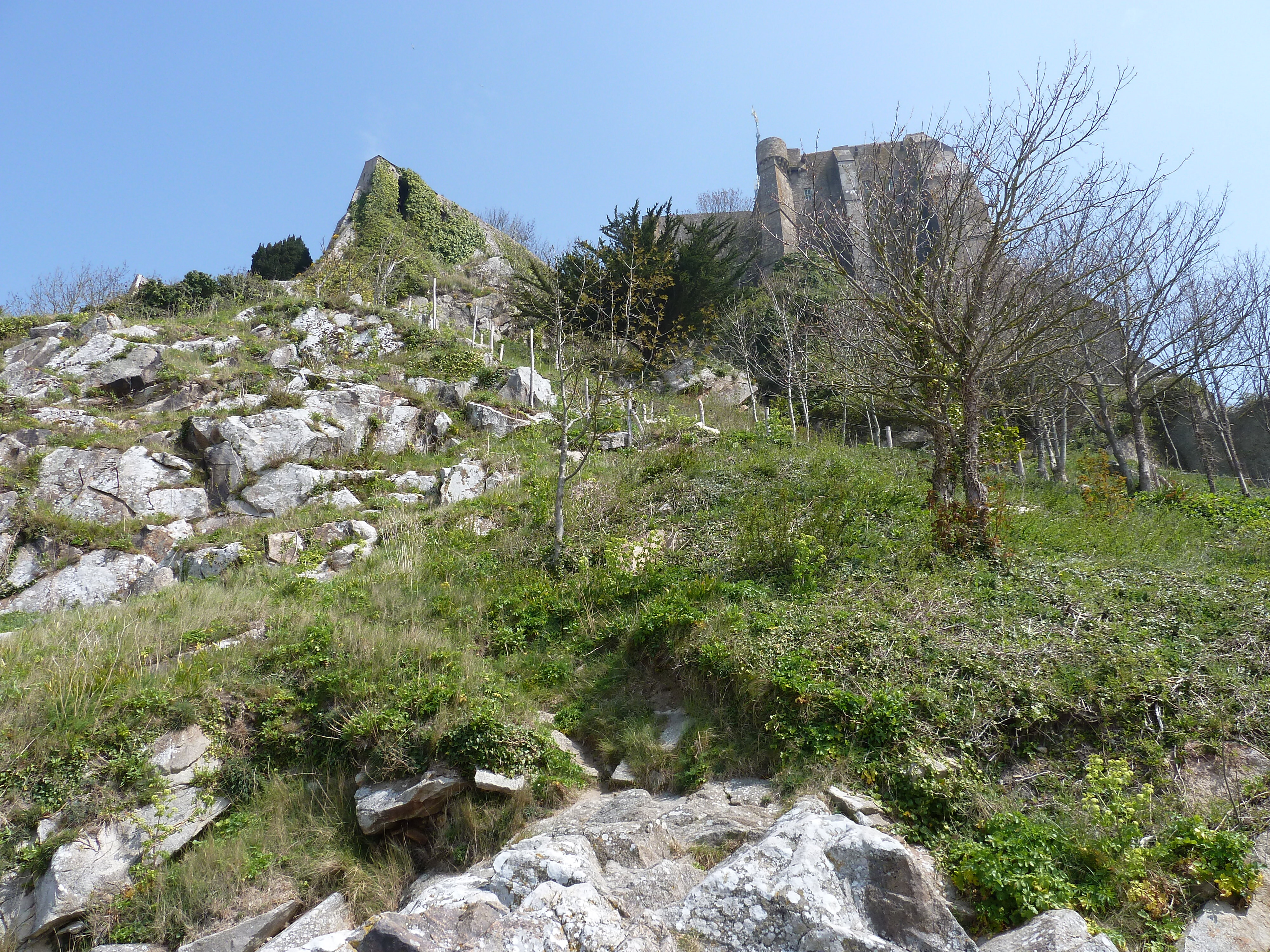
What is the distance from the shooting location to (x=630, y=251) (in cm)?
1859

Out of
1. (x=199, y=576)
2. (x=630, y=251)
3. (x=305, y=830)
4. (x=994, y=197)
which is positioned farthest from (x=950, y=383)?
(x=630, y=251)

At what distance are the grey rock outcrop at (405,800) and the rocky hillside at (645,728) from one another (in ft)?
0.11

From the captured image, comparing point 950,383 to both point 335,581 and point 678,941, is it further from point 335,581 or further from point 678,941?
point 335,581

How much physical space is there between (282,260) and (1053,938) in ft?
111

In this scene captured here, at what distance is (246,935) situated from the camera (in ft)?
13.5

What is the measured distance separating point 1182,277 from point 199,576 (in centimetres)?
1959

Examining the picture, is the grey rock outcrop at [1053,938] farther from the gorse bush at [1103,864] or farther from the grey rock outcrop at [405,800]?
the grey rock outcrop at [405,800]

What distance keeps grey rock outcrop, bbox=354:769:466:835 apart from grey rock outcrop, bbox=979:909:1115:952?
3655mm

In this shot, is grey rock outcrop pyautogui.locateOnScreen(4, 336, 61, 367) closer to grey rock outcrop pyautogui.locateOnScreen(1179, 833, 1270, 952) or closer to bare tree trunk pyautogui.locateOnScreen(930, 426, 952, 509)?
bare tree trunk pyautogui.locateOnScreen(930, 426, 952, 509)

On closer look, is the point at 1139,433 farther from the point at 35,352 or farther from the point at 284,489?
the point at 35,352

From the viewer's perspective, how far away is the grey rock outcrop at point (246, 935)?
405 cm

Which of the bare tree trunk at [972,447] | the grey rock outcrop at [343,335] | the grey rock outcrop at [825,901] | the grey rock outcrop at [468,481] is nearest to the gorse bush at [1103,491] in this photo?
the bare tree trunk at [972,447]

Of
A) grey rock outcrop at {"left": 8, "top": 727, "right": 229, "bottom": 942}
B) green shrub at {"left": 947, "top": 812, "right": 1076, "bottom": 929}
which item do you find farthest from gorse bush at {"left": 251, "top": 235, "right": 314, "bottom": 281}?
green shrub at {"left": 947, "top": 812, "right": 1076, "bottom": 929}

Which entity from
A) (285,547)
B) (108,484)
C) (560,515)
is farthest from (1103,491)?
(108,484)
